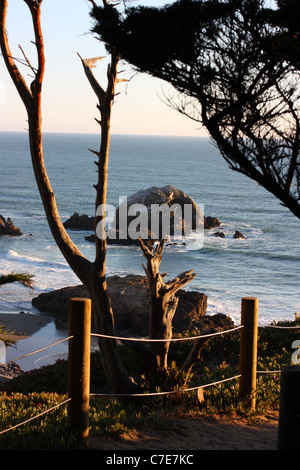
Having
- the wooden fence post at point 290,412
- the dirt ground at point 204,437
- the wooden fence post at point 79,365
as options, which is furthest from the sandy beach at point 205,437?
the wooden fence post at point 290,412

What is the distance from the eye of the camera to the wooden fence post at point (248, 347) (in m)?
5.91

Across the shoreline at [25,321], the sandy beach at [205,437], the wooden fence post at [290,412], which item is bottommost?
the shoreline at [25,321]

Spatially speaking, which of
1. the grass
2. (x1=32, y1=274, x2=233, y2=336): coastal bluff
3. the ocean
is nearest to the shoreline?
(x1=32, y1=274, x2=233, y2=336): coastal bluff

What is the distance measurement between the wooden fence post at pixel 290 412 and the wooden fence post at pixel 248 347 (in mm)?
1412

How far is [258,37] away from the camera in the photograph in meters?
6.24

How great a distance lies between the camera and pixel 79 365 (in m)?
4.59

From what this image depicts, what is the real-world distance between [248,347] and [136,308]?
1626cm

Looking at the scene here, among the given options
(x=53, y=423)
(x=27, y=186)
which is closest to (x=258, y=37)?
(x=53, y=423)

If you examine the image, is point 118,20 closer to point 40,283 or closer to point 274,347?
point 274,347

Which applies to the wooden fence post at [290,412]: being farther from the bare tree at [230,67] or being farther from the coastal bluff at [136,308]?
the coastal bluff at [136,308]

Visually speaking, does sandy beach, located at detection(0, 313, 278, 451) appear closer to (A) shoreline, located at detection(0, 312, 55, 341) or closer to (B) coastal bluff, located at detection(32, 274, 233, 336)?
(B) coastal bluff, located at detection(32, 274, 233, 336)

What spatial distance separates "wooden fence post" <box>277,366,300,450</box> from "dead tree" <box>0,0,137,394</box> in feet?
10.9

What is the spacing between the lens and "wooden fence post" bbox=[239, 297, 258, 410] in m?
5.91

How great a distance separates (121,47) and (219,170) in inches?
4079
